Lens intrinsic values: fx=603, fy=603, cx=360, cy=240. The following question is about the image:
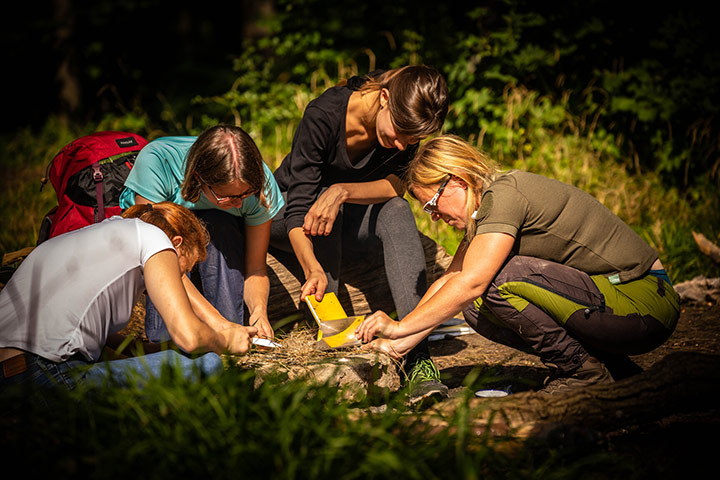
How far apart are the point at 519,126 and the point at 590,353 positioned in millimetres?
3845

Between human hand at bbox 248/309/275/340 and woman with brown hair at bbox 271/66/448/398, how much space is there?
248 mm

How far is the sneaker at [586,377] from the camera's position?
273 centimetres

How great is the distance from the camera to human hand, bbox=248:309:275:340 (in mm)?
2953

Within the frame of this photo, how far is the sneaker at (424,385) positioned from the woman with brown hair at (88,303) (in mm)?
913

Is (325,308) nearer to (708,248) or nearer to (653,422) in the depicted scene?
(653,422)

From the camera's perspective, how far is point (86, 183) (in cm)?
297

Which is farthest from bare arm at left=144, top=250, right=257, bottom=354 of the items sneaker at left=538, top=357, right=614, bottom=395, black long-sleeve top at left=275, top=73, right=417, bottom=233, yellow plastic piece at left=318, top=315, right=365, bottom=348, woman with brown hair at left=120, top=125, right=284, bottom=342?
sneaker at left=538, top=357, right=614, bottom=395

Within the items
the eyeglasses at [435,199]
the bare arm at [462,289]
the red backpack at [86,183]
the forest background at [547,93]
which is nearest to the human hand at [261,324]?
the bare arm at [462,289]

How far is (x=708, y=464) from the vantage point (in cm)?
205

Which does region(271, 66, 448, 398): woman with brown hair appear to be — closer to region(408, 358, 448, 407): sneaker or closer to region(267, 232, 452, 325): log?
region(408, 358, 448, 407): sneaker

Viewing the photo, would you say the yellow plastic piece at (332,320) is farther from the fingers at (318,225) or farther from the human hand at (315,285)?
the fingers at (318,225)

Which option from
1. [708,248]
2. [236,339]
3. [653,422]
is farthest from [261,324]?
[708,248]

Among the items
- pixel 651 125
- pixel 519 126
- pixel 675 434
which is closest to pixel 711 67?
pixel 651 125

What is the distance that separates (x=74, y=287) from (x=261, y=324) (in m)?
1.06
